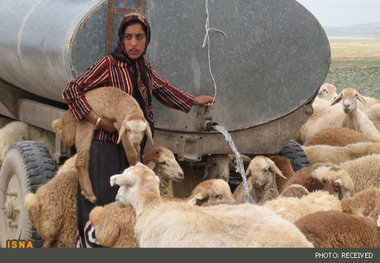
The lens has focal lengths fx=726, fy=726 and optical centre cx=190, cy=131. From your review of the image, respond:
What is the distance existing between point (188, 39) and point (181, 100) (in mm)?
682

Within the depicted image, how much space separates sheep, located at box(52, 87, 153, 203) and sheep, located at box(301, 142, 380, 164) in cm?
418

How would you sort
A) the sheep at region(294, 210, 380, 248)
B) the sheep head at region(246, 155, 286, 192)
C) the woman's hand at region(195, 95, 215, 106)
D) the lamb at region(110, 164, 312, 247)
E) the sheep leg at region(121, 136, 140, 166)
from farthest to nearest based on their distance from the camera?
the sheep head at region(246, 155, 286, 192), the woman's hand at region(195, 95, 215, 106), the sheep leg at region(121, 136, 140, 166), the sheep at region(294, 210, 380, 248), the lamb at region(110, 164, 312, 247)

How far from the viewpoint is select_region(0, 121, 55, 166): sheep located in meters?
8.07

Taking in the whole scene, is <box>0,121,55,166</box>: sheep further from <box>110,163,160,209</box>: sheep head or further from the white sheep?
the white sheep

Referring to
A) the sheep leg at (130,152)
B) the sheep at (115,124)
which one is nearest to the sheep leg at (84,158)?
the sheep at (115,124)

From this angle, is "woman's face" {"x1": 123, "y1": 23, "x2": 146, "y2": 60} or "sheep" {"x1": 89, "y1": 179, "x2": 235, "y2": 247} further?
"woman's face" {"x1": 123, "y1": 23, "x2": 146, "y2": 60}

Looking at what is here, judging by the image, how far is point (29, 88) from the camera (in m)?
7.59

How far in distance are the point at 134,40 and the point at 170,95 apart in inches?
31.3

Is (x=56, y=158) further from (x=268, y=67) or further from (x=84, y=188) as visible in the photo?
(x=268, y=67)

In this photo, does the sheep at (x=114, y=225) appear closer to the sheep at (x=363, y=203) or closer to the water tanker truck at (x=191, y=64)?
the water tanker truck at (x=191, y=64)

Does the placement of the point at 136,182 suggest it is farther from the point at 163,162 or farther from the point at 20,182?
the point at 20,182

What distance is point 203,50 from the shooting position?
22.0 ft

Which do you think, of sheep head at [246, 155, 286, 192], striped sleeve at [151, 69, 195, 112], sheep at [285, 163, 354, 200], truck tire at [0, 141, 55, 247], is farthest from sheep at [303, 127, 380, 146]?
truck tire at [0, 141, 55, 247]

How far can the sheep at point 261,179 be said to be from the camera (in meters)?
7.21
